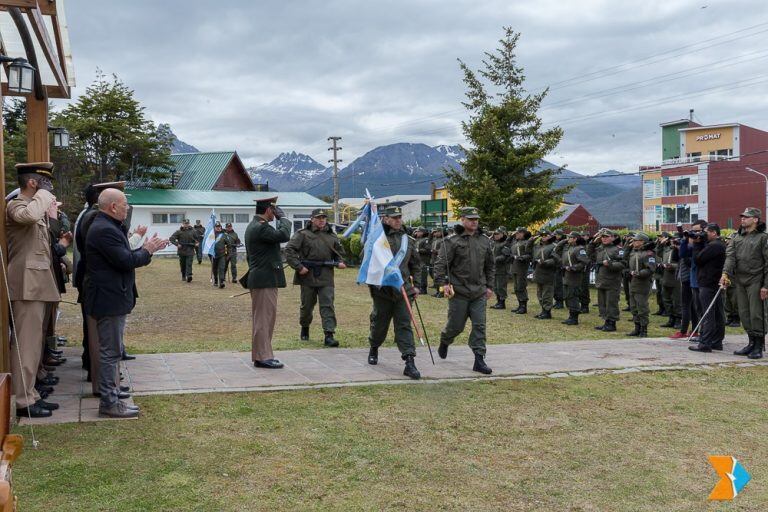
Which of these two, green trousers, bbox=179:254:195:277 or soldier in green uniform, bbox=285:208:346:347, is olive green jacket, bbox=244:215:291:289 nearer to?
soldier in green uniform, bbox=285:208:346:347

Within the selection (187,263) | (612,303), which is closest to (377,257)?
(612,303)

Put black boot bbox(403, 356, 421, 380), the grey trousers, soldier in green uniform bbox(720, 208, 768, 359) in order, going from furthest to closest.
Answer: soldier in green uniform bbox(720, 208, 768, 359) → black boot bbox(403, 356, 421, 380) → the grey trousers

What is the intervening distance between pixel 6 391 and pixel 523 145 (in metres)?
23.3

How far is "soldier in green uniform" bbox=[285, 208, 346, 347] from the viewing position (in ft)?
33.2

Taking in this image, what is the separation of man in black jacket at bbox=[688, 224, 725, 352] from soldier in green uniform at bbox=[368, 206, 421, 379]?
4.76 metres

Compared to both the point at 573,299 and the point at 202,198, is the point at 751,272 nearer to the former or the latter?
the point at 573,299

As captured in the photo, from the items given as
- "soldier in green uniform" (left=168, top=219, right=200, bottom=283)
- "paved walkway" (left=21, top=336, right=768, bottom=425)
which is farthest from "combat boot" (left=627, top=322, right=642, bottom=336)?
"soldier in green uniform" (left=168, top=219, right=200, bottom=283)

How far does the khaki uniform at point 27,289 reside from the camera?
5.87 meters

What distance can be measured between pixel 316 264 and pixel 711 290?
241 inches

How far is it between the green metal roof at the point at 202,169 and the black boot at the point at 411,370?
43307 mm

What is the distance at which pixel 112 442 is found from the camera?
5383 millimetres

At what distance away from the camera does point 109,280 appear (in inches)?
238

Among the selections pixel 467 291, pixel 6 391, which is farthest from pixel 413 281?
pixel 6 391

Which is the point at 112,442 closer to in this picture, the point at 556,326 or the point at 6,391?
the point at 6,391
